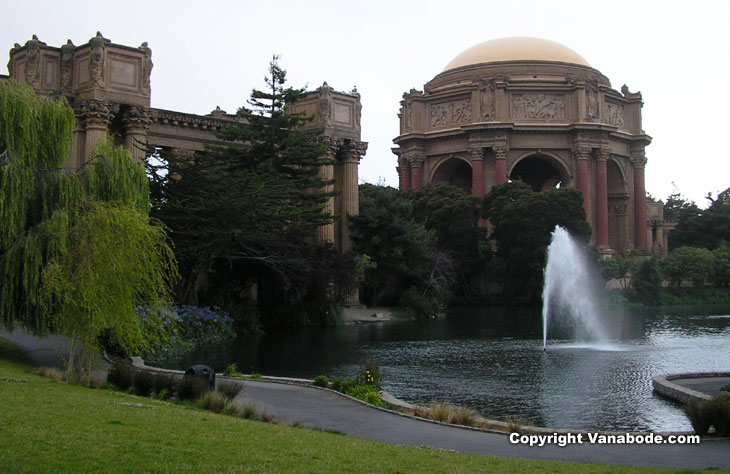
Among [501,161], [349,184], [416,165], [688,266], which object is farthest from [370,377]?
[416,165]

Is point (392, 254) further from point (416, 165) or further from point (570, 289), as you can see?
point (416, 165)

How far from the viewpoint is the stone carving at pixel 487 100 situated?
215 ft

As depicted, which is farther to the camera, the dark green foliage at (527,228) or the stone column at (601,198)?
the stone column at (601,198)

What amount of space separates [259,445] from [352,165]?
30.6 metres

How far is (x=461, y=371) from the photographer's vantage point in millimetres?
17812

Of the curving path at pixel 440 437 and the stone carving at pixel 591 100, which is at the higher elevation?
the stone carving at pixel 591 100

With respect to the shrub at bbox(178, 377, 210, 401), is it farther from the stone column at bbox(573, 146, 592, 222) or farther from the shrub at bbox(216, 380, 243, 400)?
the stone column at bbox(573, 146, 592, 222)

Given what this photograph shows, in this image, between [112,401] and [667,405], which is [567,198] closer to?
[667,405]

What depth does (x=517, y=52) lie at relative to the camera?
69.3 metres

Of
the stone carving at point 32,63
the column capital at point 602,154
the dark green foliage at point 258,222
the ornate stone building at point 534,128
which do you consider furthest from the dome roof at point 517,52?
the stone carving at point 32,63

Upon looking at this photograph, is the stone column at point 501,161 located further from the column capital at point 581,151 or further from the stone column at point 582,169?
the stone column at point 582,169

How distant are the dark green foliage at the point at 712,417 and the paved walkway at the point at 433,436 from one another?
0.24 m

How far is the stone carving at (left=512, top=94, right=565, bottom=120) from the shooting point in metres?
66.2

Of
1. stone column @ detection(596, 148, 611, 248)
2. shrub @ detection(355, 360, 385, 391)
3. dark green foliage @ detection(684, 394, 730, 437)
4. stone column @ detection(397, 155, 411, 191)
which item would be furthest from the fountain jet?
stone column @ detection(397, 155, 411, 191)
